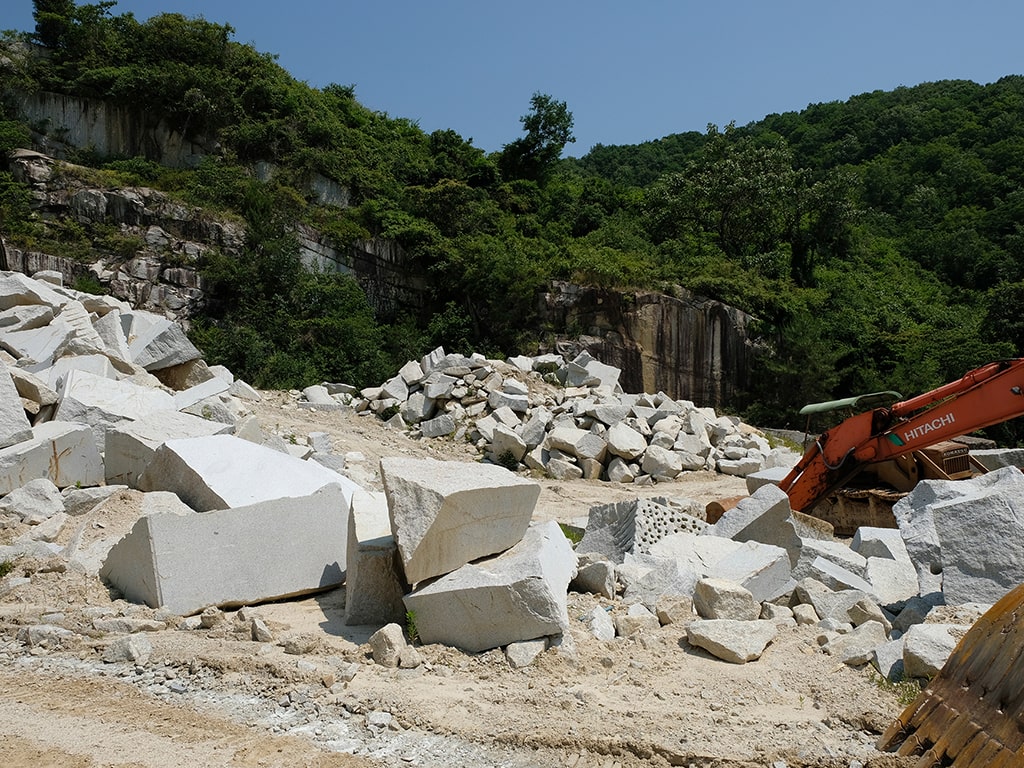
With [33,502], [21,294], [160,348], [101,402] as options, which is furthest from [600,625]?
[21,294]

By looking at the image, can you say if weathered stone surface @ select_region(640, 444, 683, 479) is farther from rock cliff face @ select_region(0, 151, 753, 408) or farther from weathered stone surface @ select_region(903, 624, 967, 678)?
A: weathered stone surface @ select_region(903, 624, 967, 678)

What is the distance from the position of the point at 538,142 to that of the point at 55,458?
23.6 metres

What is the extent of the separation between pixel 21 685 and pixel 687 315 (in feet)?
61.0

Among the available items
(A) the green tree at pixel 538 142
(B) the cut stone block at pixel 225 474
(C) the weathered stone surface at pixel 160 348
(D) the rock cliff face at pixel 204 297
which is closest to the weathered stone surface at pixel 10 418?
(B) the cut stone block at pixel 225 474

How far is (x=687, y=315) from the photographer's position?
20656mm

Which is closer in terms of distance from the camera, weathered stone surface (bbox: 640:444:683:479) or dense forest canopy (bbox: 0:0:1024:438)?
weathered stone surface (bbox: 640:444:683:479)

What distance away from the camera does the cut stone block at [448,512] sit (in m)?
4.22

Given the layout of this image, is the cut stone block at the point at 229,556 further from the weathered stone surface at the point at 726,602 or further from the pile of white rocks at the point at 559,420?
the pile of white rocks at the point at 559,420

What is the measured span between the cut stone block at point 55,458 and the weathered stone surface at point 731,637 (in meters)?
5.36

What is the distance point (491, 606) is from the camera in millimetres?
4066

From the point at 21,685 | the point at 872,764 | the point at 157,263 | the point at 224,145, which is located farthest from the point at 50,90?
the point at 872,764

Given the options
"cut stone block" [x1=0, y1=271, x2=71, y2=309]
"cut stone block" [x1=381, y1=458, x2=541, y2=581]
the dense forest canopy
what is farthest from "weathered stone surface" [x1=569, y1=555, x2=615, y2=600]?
the dense forest canopy

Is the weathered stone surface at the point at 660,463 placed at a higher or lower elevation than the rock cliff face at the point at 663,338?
lower

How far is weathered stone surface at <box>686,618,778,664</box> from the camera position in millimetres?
4078
